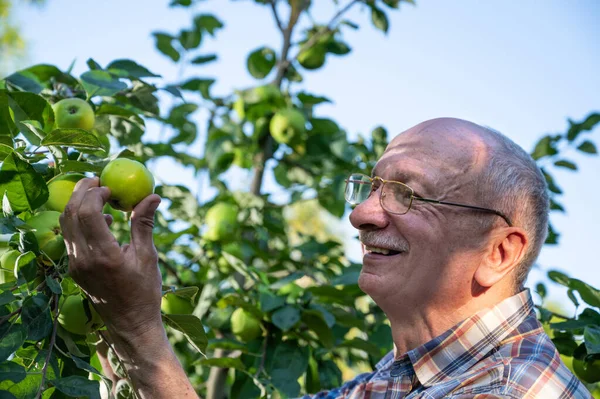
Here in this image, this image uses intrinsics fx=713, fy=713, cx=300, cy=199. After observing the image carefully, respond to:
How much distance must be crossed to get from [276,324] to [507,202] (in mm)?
762

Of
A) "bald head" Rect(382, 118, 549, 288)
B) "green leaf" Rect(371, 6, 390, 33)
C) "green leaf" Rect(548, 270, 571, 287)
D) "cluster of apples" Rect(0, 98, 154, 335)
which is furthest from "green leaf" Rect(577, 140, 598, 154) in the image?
"cluster of apples" Rect(0, 98, 154, 335)

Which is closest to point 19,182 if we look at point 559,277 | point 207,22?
point 559,277

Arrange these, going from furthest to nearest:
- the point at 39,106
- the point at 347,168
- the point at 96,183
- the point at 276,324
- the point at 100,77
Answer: the point at 347,168, the point at 276,324, the point at 100,77, the point at 39,106, the point at 96,183

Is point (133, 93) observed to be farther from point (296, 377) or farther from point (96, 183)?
point (296, 377)

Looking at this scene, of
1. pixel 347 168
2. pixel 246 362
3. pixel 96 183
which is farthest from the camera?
pixel 347 168

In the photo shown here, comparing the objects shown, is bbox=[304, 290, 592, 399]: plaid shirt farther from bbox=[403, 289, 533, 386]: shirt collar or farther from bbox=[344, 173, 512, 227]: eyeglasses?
bbox=[344, 173, 512, 227]: eyeglasses

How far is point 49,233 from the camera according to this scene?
1.23 metres

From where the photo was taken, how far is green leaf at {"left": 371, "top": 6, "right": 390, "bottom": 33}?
3.01 meters

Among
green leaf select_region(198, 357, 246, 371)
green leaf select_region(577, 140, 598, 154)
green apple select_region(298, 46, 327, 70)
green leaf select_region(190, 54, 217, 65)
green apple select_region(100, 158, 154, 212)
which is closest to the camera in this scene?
green apple select_region(100, 158, 154, 212)

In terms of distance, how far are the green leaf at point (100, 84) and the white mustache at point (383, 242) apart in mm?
662

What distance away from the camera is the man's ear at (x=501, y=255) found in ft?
5.37

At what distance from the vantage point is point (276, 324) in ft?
6.75

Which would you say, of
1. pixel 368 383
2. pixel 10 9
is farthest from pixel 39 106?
pixel 10 9

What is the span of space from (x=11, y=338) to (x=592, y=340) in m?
1.24
